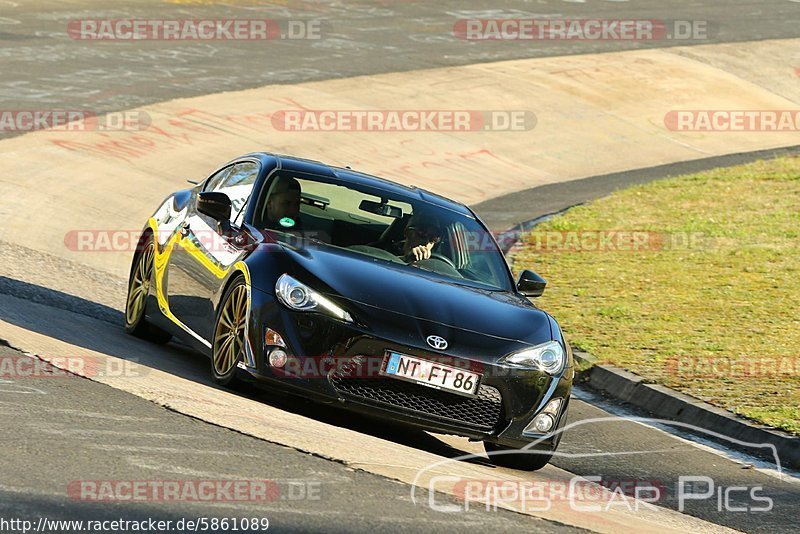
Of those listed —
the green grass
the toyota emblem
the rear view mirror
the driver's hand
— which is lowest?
the green grass

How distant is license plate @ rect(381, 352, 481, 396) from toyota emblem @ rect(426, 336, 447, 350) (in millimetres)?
92

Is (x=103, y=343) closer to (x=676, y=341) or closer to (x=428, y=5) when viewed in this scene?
(x=676, y=341)

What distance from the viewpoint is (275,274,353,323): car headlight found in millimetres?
7695

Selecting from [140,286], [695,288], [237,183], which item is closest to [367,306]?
[237,183]

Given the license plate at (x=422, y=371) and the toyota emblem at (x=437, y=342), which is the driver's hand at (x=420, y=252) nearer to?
the toyota emblem at (x=437, y=342)

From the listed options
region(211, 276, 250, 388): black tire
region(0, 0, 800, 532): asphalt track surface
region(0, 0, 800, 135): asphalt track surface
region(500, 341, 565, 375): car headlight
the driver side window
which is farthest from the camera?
region(0, 0, 800, 135): asphalt track surface

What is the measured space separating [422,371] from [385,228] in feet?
6.16

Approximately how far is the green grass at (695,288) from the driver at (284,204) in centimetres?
354

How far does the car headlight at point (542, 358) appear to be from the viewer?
788cm

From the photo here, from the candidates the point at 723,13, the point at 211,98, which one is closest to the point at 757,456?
the point at 211,98

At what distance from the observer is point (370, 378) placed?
760 cm

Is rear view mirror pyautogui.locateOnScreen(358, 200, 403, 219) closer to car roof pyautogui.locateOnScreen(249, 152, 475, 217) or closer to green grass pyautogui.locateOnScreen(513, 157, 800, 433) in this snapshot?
car roof pyautogui.locateOnScreen(249, 152, 475, 217)

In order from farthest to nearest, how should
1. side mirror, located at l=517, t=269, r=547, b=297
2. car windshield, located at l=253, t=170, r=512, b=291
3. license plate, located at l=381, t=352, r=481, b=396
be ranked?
side mirror, located at l=517, t=269, r=547, b=297, car windshield, located at l=253, t=170, r=512, b=291, license plate, located at l=381, t=352, r=481, b=396

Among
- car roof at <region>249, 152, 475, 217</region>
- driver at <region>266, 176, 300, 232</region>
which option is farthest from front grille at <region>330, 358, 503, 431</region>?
car roof at <region>249, 152, 475, 217</region>
